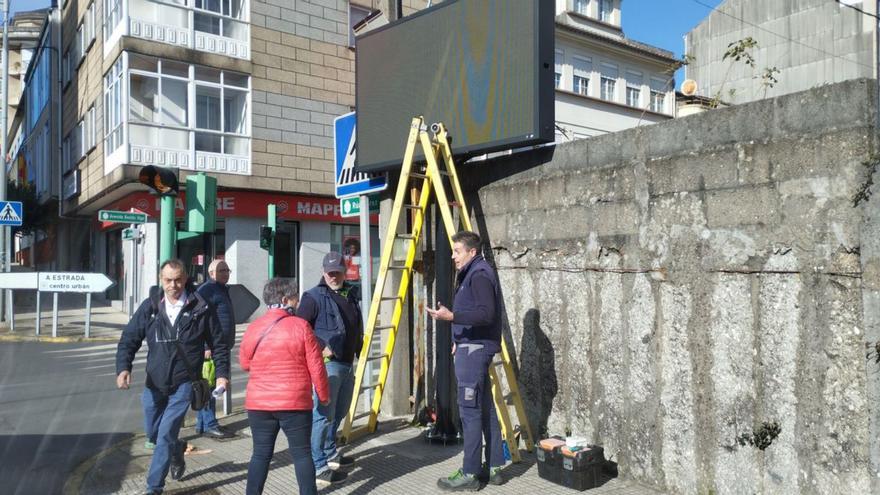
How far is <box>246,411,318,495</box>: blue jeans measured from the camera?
460cm

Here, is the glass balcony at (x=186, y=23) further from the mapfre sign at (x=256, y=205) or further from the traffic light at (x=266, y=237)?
the traffic light at (x=266, y=237)

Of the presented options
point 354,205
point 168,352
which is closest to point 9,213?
point 354,205

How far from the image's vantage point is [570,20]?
3306 centimetres

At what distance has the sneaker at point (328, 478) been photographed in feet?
17.9

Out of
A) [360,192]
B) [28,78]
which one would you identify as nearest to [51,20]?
[28,78]

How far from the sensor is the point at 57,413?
28.6 feet

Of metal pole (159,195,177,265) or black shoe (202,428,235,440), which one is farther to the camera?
metal pole (159,195,177,265)

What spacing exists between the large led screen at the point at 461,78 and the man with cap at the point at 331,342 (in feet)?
5.63

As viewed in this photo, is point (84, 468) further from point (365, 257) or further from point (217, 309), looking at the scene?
point (365, 257)

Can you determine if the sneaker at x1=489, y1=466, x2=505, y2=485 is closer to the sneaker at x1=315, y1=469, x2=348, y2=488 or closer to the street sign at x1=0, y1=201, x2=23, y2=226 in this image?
the sneaker at x1=315, y1=469, x2=348, y2=488

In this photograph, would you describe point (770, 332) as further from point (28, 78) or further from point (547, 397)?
point (28, 78)

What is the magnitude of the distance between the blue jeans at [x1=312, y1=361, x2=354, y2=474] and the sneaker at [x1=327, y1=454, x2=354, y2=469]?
Result: 0.10 feet

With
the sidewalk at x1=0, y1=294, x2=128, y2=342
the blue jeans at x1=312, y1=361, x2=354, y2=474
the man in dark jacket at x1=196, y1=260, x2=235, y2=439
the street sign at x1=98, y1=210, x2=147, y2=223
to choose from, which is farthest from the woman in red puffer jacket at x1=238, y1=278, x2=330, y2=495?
the sidewalk at x1=0, y1=294, x2=128, y2=342

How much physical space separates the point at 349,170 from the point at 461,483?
404 centimetres
